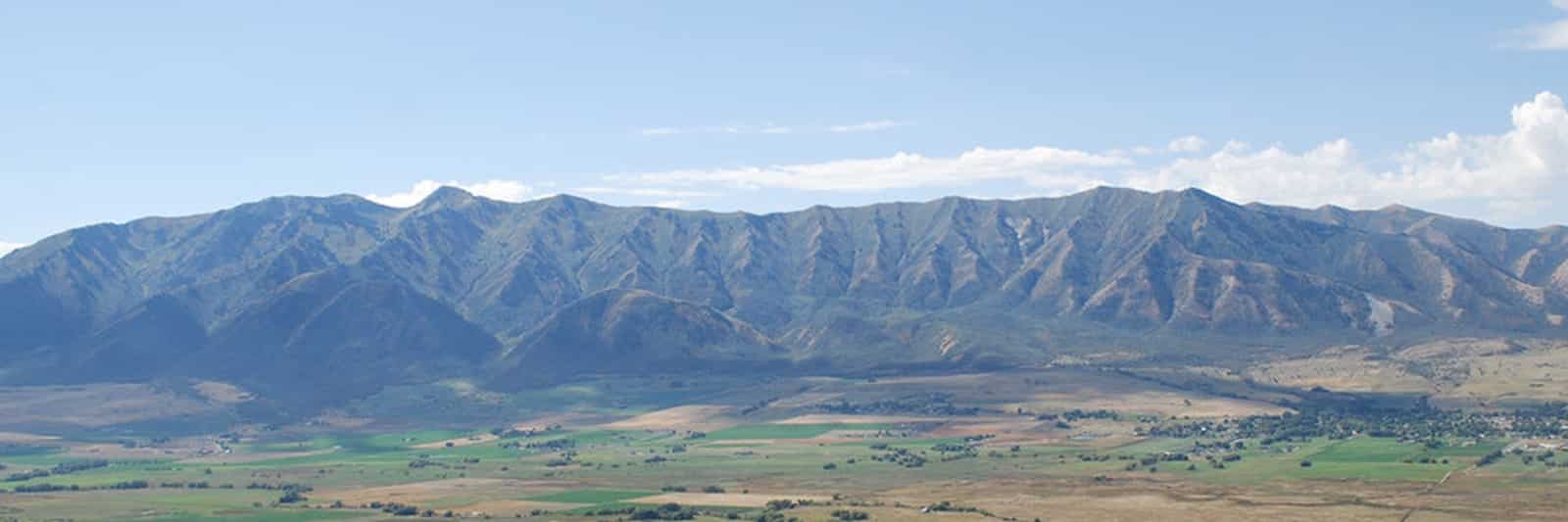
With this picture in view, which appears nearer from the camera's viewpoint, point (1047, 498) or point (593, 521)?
point (593, 521)

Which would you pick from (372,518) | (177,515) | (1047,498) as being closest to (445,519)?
(372,518)

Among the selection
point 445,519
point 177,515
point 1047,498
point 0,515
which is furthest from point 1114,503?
point 0,515

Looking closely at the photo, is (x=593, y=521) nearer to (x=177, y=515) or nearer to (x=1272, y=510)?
(x=177, y=515)

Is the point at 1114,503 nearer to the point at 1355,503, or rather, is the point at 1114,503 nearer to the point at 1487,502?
the point at 1355,503

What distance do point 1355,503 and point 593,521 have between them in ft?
287

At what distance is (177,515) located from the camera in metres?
197

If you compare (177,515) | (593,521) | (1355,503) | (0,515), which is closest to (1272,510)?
(1355,503)

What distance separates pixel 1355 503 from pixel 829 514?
60577 millimetres

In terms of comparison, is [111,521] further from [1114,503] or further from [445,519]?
[1114,503]

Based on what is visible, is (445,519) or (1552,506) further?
(445,519)

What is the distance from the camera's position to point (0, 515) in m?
197

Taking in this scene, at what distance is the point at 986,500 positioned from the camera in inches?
7820

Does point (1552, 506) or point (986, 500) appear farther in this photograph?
point (986, 500)

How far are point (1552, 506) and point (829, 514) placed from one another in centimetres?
7937
